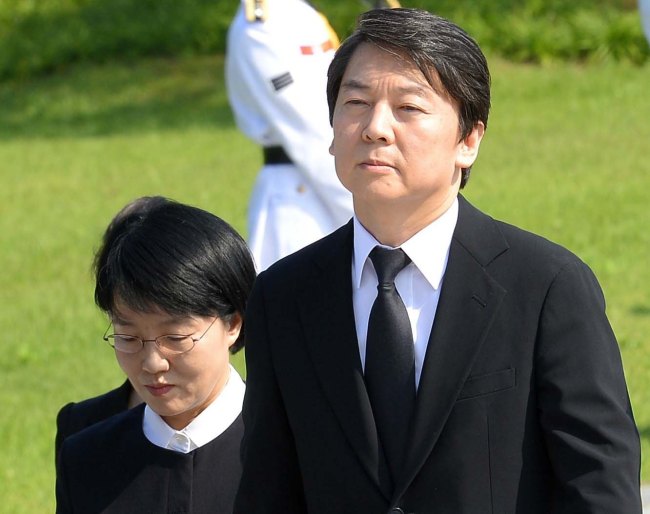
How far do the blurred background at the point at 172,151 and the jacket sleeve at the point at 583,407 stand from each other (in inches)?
130

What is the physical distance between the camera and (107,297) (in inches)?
117

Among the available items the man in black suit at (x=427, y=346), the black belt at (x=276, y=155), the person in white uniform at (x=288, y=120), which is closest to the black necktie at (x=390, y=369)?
the man in black suit at (x=427, y=346)

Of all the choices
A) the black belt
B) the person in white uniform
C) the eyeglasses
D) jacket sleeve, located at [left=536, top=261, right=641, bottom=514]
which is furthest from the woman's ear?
the black belt

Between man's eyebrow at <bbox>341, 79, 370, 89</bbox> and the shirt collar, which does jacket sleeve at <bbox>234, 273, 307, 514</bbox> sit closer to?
the shirt collar

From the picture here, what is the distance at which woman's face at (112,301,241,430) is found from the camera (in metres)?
2.89

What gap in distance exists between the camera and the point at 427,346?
226cm

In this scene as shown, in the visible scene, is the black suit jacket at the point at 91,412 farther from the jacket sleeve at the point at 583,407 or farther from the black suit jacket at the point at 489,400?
the jacket sleeve at the point at 583,407

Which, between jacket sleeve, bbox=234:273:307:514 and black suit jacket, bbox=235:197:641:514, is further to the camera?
jacket sleeve, bbox=234:273:307:514

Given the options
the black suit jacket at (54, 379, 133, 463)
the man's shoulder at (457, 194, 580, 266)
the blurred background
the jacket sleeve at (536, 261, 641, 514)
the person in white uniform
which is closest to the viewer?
the jacket sleeve at (536, 261, 641, 514)

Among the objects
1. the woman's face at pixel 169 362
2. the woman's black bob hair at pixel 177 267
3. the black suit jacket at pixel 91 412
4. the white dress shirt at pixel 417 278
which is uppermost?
the white dress shirt at pixel 417 278

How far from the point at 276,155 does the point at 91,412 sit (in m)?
1.87

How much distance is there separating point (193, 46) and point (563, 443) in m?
16.5

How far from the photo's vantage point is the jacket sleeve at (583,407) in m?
2.15

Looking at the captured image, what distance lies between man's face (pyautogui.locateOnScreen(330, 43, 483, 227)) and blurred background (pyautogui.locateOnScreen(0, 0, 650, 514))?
3380 mm
